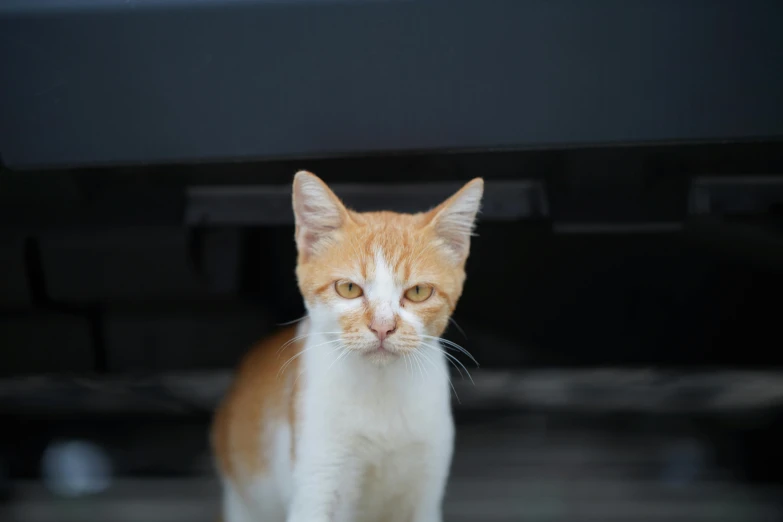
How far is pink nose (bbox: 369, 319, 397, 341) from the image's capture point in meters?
1.15

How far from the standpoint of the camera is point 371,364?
1.28 meters

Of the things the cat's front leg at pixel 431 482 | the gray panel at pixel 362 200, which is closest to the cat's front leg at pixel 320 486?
the cat's front leg at pixel 431 482

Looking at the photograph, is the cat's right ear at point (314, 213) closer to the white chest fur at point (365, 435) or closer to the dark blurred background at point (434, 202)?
the dark blurred background at point (434, 202)

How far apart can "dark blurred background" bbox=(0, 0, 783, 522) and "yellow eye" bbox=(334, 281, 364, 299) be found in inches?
9.9

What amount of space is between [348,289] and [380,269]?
0.23 feet

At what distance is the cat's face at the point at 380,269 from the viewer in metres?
1.18

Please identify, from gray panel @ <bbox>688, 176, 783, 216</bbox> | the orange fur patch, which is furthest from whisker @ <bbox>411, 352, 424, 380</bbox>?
gray panel @ <bbox>688, 176, 783, 216</bbox>

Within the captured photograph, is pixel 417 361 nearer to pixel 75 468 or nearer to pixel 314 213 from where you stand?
pixel 314 213

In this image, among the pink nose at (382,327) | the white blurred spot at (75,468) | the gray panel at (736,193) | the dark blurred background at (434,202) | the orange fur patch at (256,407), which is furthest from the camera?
the white blurred spot at (75,468)

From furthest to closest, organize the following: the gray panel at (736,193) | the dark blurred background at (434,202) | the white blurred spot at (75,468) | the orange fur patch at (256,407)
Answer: the white blurred spot at (75,468), the gray panel at (736,193), the orange fur patch at (256,407), the dark blurred background at (434,202)

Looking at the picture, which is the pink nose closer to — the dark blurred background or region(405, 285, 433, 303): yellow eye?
region(405, 285, 433, 303): yellow eye

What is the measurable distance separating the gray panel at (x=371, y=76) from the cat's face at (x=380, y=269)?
12 cm

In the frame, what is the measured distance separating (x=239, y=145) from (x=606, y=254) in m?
1.32

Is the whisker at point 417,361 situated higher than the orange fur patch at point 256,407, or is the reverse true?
the whisker at point 417,361
